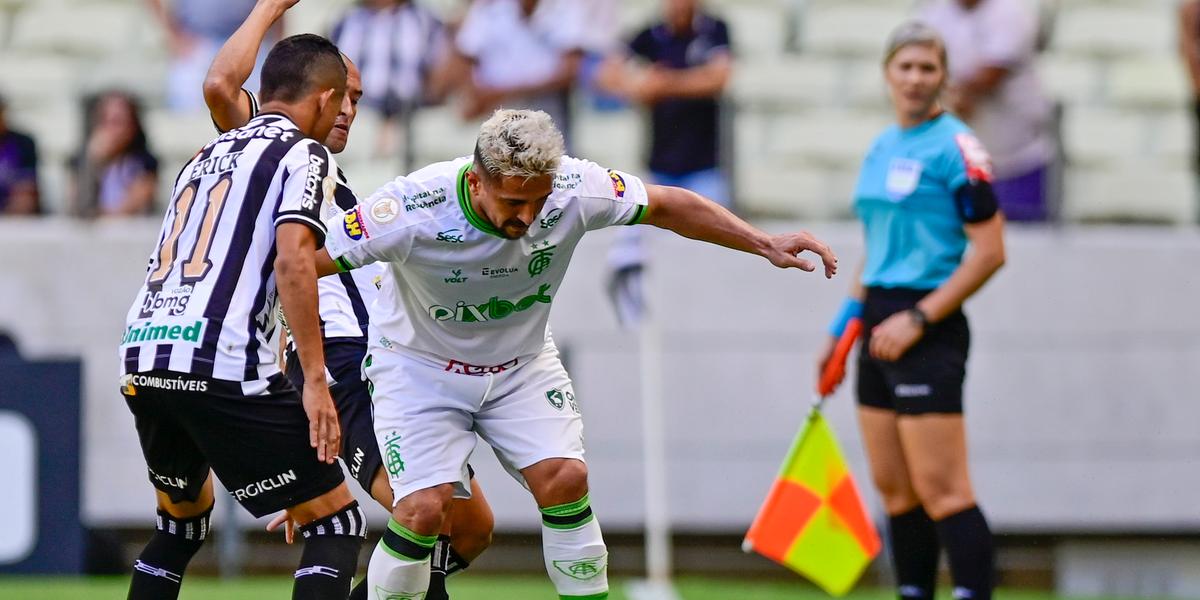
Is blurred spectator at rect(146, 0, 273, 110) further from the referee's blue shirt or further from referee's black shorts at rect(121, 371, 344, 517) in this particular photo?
referee's black shorts at rect(121, 371, 344, 517)

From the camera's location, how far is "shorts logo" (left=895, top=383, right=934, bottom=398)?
19.9ft

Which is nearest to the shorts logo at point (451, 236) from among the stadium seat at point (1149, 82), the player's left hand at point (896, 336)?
the player's left hand at point (896, 336)

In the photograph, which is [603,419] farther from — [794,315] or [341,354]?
[341,354]

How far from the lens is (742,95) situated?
11.1 m

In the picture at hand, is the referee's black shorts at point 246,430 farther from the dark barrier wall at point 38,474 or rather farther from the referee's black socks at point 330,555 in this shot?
the dark barrier wall at point 38,474

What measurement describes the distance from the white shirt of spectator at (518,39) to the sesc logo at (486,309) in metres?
4.77

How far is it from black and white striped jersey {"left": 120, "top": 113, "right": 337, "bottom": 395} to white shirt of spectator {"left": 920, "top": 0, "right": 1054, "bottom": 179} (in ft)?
18.1

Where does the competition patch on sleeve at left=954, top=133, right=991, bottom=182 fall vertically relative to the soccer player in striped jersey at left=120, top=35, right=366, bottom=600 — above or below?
above

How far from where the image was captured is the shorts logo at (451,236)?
4.89 m

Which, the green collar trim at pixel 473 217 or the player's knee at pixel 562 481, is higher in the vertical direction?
the green collar trim at pixel 473 217

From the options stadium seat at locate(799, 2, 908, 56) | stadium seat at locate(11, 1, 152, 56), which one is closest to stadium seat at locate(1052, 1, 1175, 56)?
stadium seat at locate(799, 2, 908, 56)

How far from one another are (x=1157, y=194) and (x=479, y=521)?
20.4 feet

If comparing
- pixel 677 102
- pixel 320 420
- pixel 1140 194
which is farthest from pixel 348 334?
pixel 1140 194

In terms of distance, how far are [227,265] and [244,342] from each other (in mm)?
241
